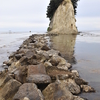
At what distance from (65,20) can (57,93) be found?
43.9 meters

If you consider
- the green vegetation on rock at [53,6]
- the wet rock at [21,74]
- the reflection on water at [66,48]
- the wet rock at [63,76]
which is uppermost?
the green vegetation on rock at [53,6]

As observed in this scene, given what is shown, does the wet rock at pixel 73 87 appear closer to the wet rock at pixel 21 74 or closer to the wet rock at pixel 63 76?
the wet rock at pixel 63 76

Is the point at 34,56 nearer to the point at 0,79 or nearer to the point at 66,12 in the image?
the point at 0,79

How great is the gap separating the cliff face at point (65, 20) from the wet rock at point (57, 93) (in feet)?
136

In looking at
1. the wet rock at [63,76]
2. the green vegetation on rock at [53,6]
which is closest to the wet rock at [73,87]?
the wet rock at [63,76]

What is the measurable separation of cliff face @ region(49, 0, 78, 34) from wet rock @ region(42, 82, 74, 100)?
41553 millimetres

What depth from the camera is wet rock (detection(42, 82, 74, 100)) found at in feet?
12.7

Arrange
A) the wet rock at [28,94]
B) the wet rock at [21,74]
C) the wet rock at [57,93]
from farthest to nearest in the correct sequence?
the wet rock at [21,74] < the wet rock at [57,93] < the wet rock at [28,94]

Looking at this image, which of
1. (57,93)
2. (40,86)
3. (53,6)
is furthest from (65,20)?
(57,93)

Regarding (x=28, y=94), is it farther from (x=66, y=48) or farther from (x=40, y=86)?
(x=66, y=48)

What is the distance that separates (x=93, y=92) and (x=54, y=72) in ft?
5.03

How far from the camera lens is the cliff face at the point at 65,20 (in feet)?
150

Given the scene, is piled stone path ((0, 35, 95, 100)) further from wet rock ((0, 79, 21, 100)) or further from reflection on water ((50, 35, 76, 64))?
reflection on water ((50, 35, 76, 64))

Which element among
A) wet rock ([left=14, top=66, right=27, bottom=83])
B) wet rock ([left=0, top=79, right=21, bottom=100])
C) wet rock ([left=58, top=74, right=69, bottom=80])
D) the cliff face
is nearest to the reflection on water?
wet rock ([left=58, top=74, right=69, bottom=80])
